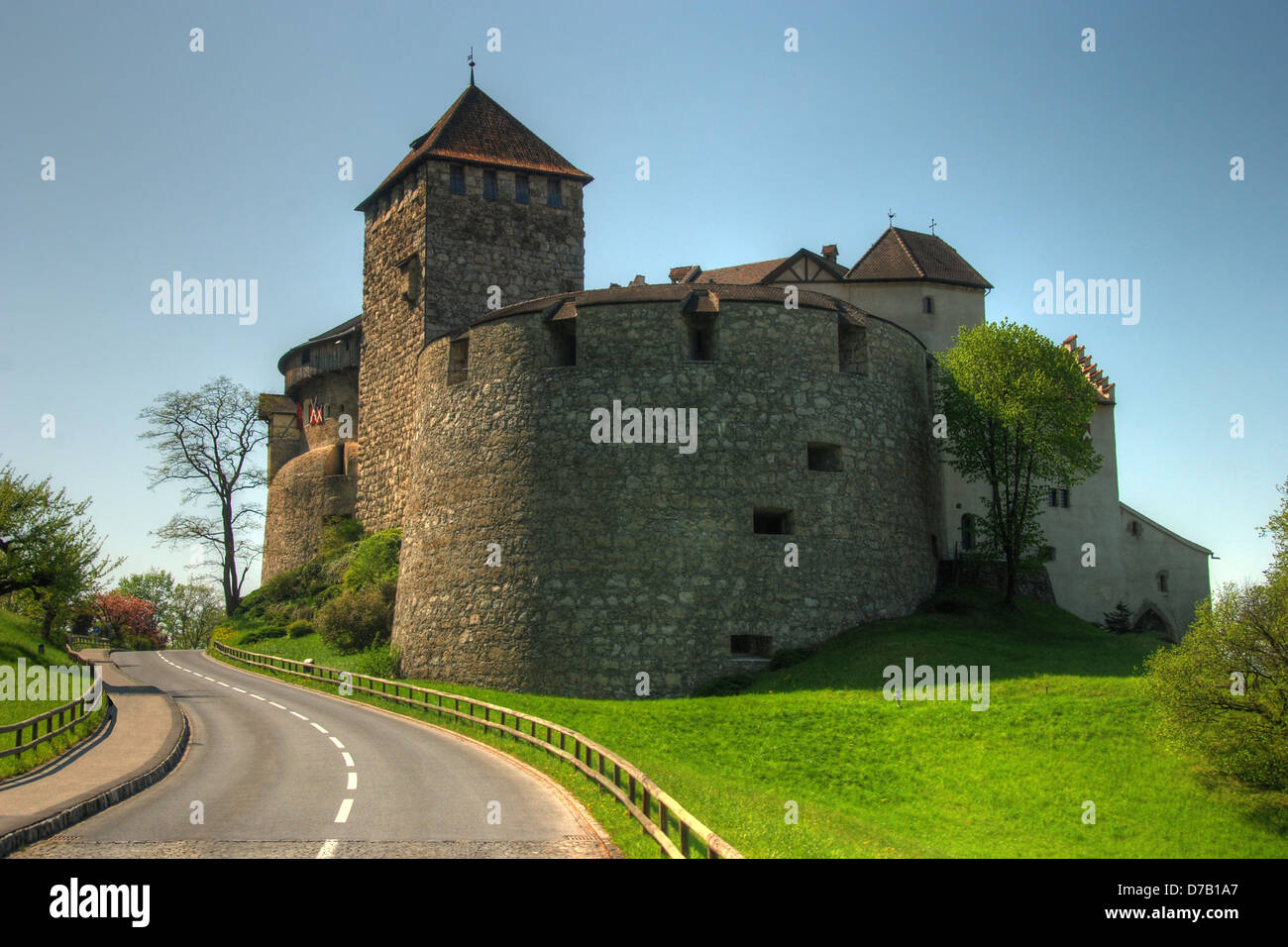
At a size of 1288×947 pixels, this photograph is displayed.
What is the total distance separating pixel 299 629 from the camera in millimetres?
44406

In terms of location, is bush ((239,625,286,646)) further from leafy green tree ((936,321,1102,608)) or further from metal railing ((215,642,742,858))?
leafy green tree ((936,321,1102,608))

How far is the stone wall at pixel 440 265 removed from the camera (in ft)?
142

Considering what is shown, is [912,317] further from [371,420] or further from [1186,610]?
[371,420]

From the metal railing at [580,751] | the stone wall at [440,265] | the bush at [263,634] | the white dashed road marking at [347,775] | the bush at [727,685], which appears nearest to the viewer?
the metal railing at [580,751]

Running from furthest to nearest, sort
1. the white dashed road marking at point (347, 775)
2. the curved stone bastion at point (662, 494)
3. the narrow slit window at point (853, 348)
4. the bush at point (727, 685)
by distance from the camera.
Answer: the narrow slit window at point (853, 348) → the curved stone bastion at point (662, 494) → the bush at point (727, 685) → the white dashed road marking at point (347, 775)

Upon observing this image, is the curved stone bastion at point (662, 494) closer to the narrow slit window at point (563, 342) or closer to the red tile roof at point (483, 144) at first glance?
the narrow slit window at point (563, 342)

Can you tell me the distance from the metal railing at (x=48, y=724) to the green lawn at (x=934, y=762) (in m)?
8.41

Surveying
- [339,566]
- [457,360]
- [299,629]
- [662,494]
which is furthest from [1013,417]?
[299,629]

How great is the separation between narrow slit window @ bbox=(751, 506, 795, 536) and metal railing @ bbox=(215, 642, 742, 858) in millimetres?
9822

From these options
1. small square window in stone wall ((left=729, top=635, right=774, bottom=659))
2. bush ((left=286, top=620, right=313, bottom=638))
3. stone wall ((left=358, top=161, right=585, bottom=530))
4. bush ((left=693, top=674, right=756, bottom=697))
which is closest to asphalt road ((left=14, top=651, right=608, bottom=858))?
bush ((left=693, top=674, right=756, bottom=697))

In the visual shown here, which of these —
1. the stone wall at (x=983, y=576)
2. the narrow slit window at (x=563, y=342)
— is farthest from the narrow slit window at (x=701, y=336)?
the stone wall at (x=983, y=576)

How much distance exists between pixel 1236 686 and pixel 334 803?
55.1ft

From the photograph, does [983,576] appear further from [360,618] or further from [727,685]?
[360,618]
